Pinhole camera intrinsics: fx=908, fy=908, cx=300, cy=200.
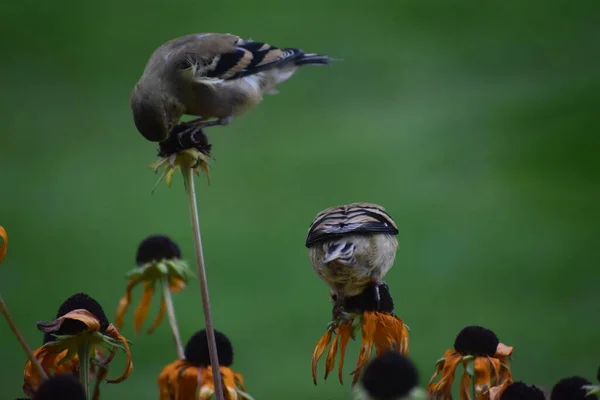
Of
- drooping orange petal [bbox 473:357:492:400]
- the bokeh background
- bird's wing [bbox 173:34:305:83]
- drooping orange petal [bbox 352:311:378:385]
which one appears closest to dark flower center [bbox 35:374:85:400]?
drooping orange petal [bbox 352:311:378:385]

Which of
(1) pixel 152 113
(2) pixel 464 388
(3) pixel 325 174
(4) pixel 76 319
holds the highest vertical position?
(1) pixel 152 113

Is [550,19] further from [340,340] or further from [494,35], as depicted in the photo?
[340,340]

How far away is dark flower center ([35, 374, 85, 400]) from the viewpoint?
0.77m

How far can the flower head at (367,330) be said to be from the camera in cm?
111

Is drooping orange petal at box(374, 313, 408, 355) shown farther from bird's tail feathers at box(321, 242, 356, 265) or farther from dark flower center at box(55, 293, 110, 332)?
dark flower center at box(55, 293, 110, 332)

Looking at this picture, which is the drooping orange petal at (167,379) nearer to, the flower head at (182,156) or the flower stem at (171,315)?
the flower stem at (171,315)

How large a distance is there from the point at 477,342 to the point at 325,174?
3.41 meters

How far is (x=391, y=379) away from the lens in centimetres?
77

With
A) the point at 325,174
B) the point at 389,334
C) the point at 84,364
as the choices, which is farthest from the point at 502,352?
the point at 325,174

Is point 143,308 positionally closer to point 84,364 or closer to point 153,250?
point 153,250

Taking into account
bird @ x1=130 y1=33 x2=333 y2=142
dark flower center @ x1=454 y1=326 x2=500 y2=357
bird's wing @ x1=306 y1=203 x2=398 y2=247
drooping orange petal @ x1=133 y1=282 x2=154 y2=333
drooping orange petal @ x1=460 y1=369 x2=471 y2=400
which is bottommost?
drooping orange petal @ x1=460 y1=369 x2=471 y2=400

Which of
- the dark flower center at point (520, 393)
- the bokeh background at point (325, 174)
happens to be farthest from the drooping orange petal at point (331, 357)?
the bokeh background at point (325, 174)

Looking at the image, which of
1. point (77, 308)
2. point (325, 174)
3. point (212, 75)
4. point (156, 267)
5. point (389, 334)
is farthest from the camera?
point (325, 174)

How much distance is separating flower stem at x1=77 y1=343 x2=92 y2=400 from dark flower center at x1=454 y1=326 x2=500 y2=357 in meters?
0.44
